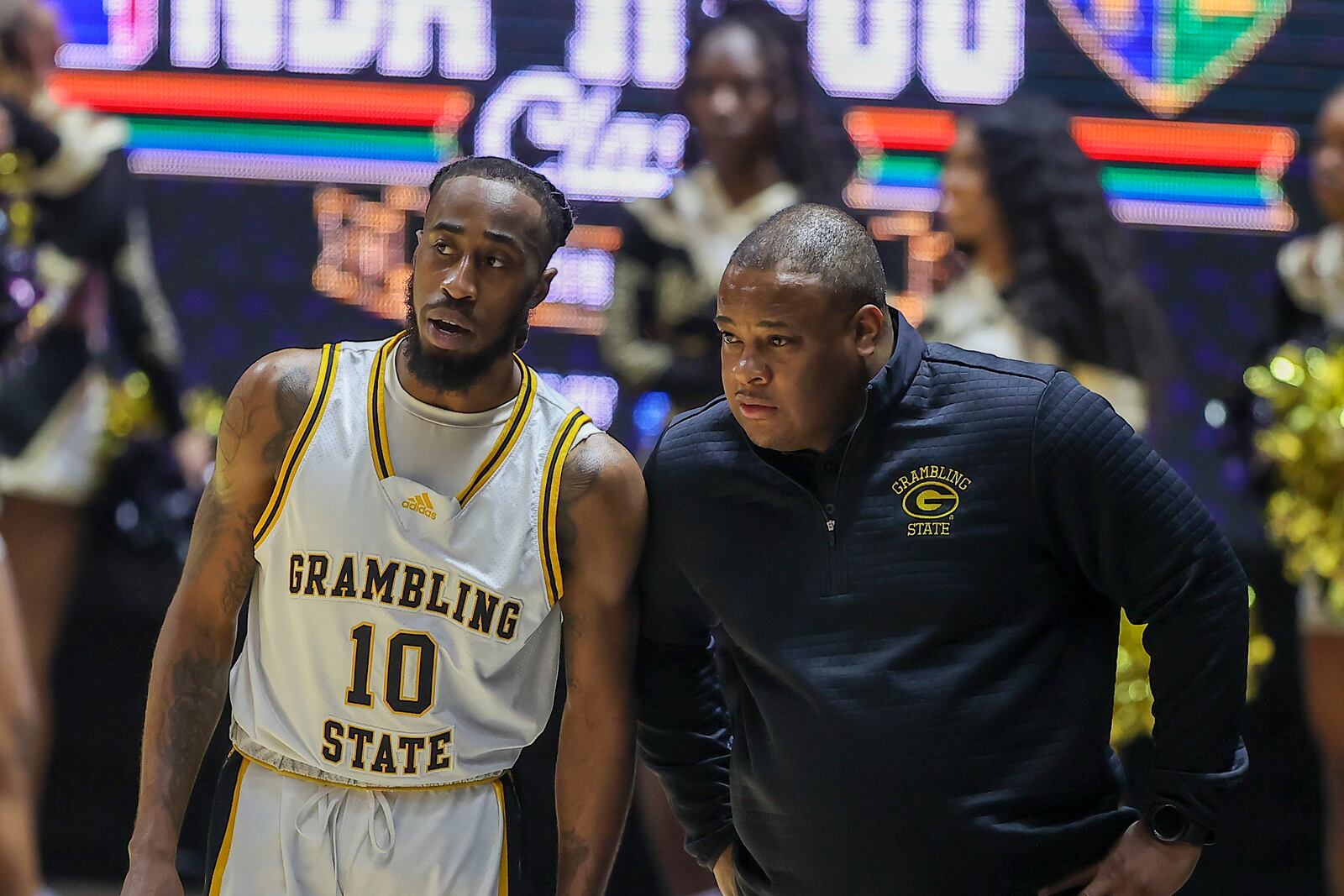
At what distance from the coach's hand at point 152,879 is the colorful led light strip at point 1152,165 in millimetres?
3405

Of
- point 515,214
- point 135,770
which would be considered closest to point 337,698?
point 515,214

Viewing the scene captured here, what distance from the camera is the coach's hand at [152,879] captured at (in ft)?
8.72

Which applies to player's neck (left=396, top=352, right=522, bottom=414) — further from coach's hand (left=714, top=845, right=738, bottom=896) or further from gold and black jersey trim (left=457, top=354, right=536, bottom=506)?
coach's hand (left=714, top=845, right=738, bottom=896)

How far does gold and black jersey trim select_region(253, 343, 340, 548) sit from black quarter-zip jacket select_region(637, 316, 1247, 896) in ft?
2.38

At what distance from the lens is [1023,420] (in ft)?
8.63

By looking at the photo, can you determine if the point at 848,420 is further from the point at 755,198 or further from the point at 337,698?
the point at 755,198

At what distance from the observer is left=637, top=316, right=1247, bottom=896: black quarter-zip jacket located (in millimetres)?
2566

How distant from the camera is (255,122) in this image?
5.57 meters

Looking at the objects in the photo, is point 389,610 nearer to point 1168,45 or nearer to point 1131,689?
point 1131,689

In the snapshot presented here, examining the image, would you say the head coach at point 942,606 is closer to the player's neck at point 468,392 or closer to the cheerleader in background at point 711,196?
the player's neck at point 468,392

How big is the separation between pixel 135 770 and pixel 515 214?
11.9ft

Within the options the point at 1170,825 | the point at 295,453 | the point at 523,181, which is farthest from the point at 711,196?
the point at 1170,825

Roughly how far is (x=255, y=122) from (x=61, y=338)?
3.13ft

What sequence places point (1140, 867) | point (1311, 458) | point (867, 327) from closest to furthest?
point (1140, 867), point (867, 327), point (1311, 458)
